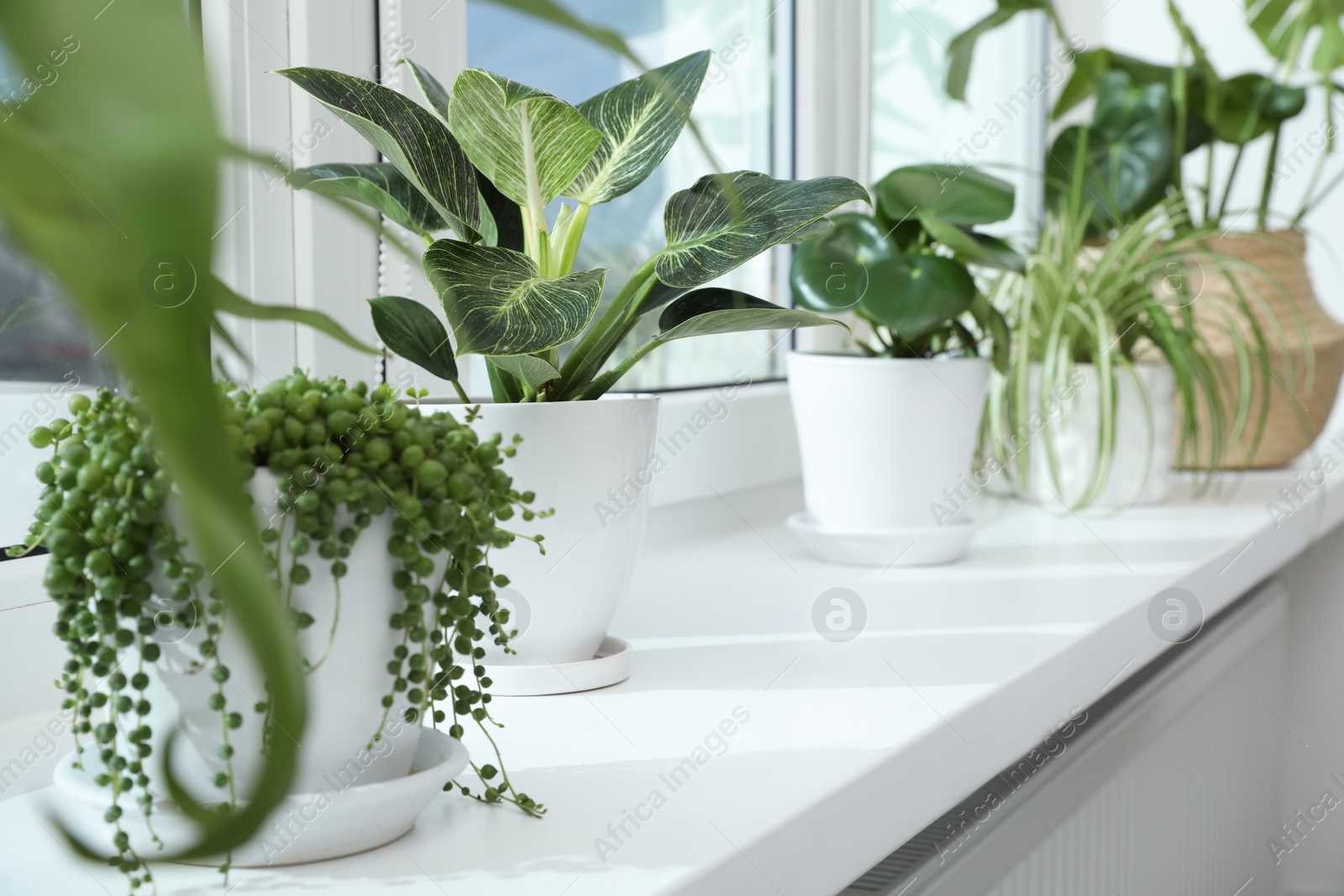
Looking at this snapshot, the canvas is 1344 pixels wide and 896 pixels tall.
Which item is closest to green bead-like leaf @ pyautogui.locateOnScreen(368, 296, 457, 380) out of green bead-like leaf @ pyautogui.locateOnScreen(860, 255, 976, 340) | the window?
green bead-like leaf @ pyautogui.locateOnScreen(860, 255, 976, 340)

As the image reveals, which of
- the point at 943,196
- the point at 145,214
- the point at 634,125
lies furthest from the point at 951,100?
the point at 145,214

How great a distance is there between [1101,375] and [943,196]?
1.19 feet

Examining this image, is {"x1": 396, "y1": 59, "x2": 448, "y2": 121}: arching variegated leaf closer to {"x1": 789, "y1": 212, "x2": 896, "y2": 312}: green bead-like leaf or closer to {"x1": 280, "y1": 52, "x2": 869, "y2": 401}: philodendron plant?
{"x1": 280, "y1": 52, "x2": 869, "y2": 401}: philodendron plant

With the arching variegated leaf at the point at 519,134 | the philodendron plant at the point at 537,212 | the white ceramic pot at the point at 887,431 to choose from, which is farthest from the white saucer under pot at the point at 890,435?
the arching variegated leaf at the point at 519,134

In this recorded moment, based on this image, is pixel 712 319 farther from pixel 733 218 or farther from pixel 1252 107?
pixel 1252 107

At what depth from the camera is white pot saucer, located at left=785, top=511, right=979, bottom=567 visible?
979 mm

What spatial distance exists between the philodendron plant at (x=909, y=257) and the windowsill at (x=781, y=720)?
230mm

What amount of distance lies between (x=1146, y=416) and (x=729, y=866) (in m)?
1.04

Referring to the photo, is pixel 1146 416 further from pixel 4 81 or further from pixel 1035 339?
pixel 4 81

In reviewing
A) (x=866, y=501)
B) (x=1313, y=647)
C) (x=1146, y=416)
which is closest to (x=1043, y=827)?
(x=866, y=501)

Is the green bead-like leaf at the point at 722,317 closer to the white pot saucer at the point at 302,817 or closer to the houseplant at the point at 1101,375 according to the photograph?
the white pot saucer at the point at 302,817

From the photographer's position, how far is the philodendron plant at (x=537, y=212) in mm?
502

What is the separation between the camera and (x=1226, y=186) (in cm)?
157

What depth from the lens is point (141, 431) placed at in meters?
0.35
